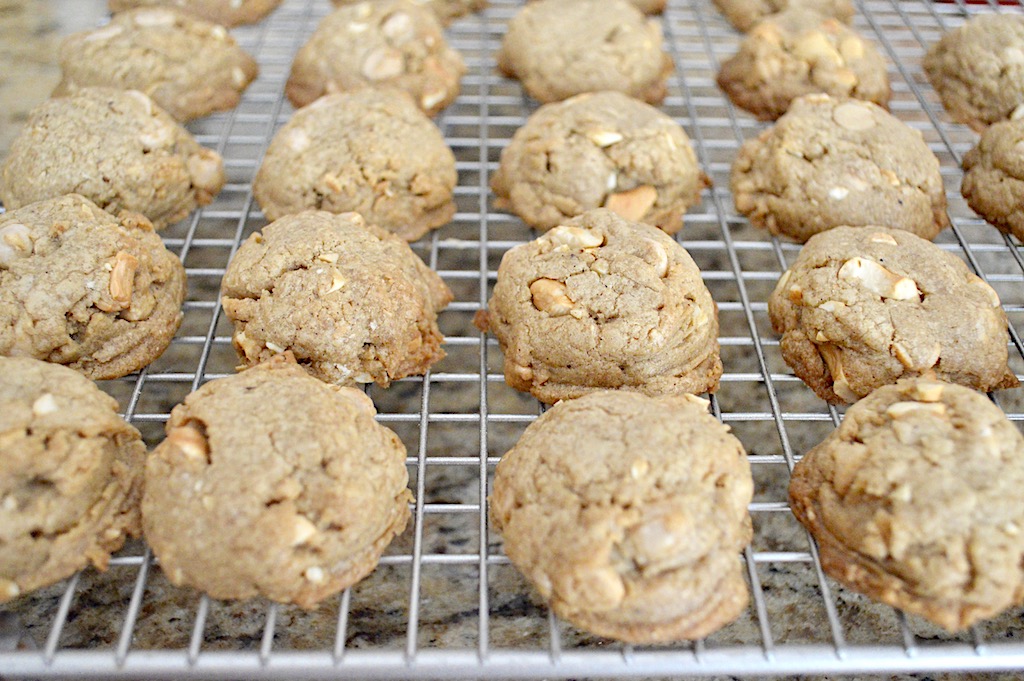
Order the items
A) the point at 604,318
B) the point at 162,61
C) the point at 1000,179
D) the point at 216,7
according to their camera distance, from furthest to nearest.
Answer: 1. the point at 216,7
2. the point at 162,61
3. the point at 1000,179
4. the point at 604,318

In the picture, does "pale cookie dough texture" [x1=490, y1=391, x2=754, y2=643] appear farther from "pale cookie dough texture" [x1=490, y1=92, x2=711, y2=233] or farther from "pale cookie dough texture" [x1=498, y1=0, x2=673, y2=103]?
"pale cookie dough texture" [x1=498, y1=0, x2=673, y2=103]

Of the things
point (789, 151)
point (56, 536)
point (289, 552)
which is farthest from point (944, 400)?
point (56, 536)

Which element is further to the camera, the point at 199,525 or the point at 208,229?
the point at 208,229

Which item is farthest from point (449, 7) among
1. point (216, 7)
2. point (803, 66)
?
point (803, 66)

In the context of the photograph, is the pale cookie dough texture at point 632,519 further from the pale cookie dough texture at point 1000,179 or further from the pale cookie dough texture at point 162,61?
the pale cookie dough texture at point 162,61

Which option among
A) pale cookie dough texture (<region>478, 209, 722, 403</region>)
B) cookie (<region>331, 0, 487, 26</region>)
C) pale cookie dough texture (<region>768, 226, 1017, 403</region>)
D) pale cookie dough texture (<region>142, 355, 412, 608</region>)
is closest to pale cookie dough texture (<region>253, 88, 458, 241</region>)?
pale cookie dough texture (<region>478, 209, 722, 403</region>)

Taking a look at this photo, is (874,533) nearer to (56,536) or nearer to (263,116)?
(56,536)

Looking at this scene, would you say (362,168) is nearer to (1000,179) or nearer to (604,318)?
(604,318)
